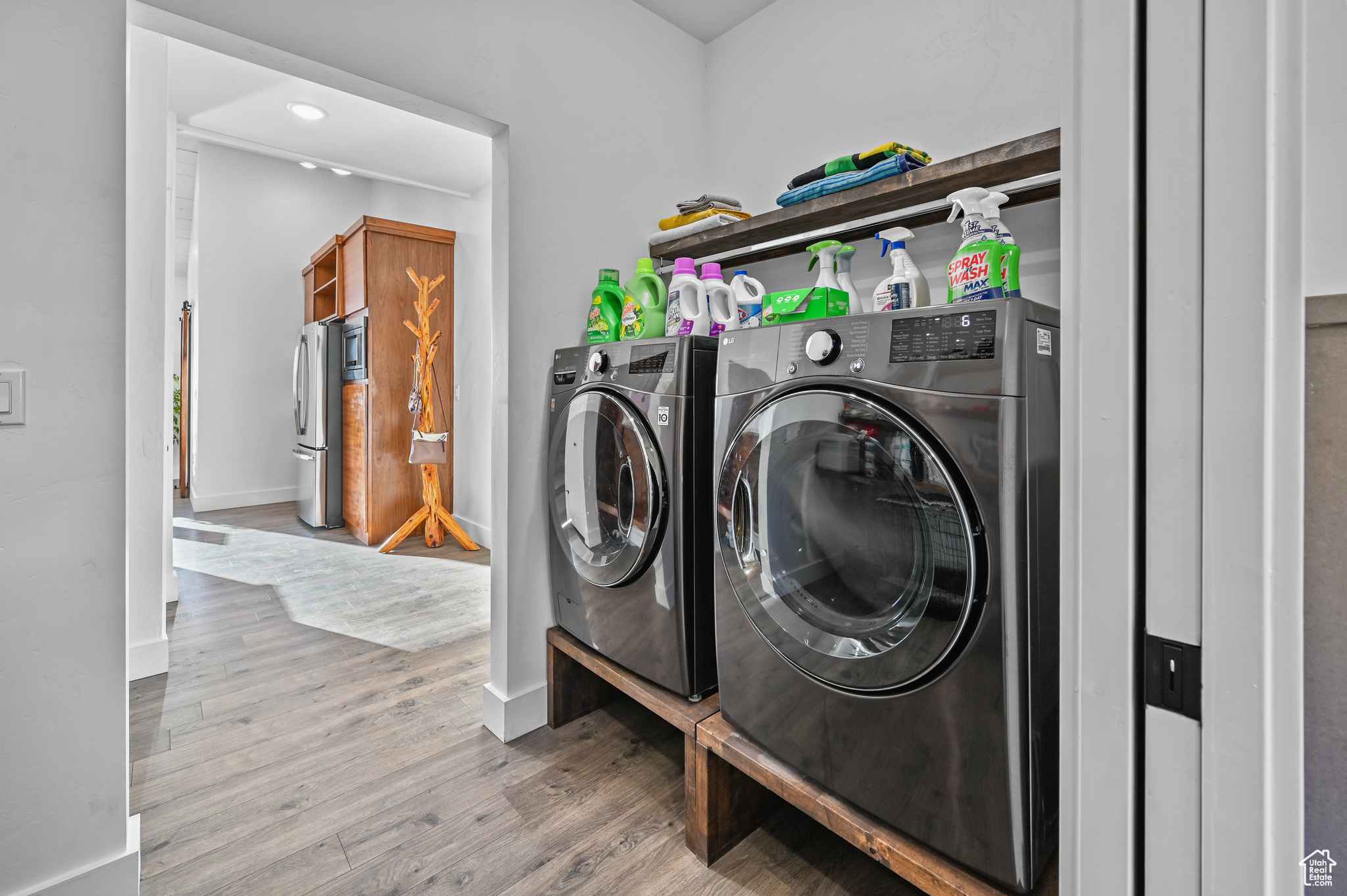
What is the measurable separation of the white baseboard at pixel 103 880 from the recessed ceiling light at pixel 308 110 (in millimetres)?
3559

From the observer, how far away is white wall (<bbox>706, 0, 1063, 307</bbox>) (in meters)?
1.50

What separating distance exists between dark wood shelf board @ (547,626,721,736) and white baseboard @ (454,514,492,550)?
7.83ft

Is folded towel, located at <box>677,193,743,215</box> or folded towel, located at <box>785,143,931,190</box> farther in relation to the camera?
folded towel, located at <box>677,193,743,215</box>

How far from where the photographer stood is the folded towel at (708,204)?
2.06 m

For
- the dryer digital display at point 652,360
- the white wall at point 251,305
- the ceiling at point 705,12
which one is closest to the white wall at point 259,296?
the white wall at point 251,305

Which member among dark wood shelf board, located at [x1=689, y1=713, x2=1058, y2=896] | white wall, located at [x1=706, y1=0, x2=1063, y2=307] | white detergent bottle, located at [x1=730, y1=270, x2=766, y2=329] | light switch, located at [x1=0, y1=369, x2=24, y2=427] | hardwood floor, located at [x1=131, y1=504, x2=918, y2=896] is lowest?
hardwood floor, located at [x1=131, y1=504, x2=918, y2=896]

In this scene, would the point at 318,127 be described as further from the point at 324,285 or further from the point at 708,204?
the point at 708,204

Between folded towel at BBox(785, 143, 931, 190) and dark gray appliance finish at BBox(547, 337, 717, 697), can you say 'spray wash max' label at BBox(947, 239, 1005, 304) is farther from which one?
dark gray appliance finish at BBox(547, 337, 717, 697)

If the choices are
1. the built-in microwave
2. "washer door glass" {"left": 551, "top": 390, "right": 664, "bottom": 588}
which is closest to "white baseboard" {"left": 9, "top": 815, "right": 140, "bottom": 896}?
"washer door glass" {"left": 551, "top": 390, "right": 664, "bottom": 588}

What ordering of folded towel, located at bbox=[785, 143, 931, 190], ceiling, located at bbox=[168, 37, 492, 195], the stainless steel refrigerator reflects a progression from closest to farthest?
folded towel, located at bbox=[785, 143, 931, 190], ceiling, located at bbox=[168, 37, 492, 195], the stainless steel refrigerator

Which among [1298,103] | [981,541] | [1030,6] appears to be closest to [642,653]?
[981,541]

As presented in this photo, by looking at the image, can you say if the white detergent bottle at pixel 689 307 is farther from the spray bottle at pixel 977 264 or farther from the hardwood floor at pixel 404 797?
the hardwood floor at pixel 404 797

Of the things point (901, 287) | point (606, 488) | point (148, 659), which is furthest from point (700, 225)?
point (148, 659)

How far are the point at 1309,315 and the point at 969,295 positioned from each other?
696mm
